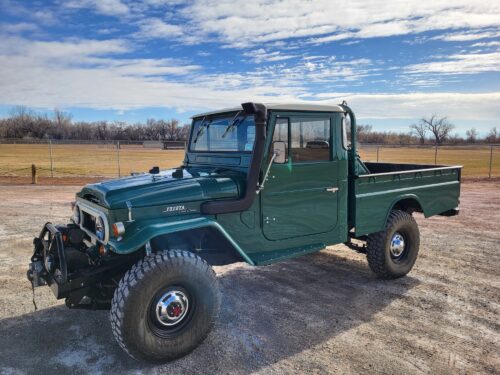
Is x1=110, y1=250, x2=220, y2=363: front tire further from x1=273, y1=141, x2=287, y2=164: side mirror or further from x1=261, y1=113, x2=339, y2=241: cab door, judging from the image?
x1=273, y1=141, x2=287, y2=164: side mirror

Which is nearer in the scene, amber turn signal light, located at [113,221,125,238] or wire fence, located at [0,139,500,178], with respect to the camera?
amber turn signal light, located at [113,221,125,238]

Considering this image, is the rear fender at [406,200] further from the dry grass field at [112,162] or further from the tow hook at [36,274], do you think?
the dry grass field at [112,162]

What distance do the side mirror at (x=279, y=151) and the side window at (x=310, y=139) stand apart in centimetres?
14

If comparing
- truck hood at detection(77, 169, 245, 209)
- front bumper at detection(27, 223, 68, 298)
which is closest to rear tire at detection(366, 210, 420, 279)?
truck hood at detection(77, 169, 245, 209)

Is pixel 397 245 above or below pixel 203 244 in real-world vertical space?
below

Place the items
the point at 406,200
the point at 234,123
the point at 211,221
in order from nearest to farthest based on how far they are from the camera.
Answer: the point at 211,221, the point at 234,123, the point at 406,200

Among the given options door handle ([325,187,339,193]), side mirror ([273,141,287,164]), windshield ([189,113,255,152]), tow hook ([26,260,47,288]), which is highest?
windshield ([189,113,255,152])

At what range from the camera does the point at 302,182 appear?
441 centimetres

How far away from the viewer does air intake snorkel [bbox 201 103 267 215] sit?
3.85 m

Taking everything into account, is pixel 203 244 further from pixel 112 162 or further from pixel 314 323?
pixel 112 162

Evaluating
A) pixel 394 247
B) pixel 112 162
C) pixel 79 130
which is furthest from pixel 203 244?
pixel 79 130

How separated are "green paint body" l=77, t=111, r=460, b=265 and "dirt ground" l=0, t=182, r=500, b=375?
750mm

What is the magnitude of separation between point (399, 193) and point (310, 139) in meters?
1.79

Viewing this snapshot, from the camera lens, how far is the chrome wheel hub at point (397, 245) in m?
5.50
